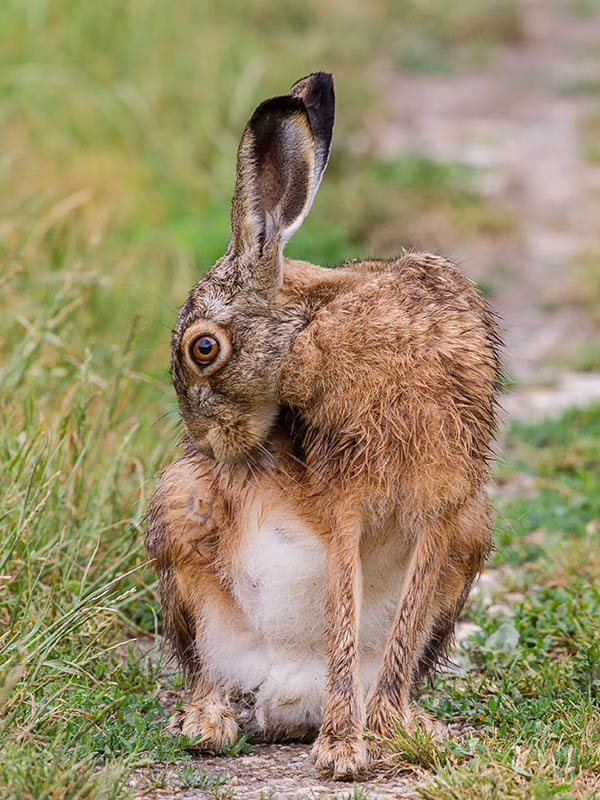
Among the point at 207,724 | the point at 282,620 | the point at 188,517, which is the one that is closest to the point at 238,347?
the point at 188,517

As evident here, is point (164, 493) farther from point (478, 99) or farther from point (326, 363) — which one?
point (478, 99)

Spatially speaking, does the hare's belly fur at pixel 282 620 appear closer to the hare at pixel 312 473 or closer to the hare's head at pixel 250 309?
the hare at pixel 312 473

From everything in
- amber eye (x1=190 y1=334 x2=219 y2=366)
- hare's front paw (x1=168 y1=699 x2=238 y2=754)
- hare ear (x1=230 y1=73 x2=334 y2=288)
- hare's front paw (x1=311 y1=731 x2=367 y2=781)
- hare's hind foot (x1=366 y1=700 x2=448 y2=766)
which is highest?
hare ear (x1=230 y1=73 x2=334 y2=288)

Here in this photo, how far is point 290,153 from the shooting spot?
3721 mm

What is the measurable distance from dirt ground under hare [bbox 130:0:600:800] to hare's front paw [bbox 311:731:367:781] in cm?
3

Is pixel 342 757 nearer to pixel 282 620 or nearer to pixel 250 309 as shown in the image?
pixel 282 620

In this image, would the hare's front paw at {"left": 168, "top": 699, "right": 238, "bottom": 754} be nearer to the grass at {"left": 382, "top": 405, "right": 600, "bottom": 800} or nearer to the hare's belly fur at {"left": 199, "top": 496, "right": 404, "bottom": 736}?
the hare's belly fur at {"left": 199, "top": 496, "right": 404, "bottom": 736}

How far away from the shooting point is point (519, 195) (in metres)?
11.8

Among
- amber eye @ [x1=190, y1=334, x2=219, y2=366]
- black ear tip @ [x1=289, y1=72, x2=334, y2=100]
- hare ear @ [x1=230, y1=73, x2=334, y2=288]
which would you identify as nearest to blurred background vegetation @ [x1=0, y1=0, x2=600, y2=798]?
amber eye @ [x1=190, y1=334, x2=219, y2=366]

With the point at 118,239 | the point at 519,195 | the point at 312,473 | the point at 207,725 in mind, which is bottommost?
the point at 207,725

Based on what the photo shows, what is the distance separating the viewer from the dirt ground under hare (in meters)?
3.47

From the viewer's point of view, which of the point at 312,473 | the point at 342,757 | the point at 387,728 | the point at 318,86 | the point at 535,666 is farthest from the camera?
the point at 535,666

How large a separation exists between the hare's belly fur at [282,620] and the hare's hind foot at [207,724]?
92 mm

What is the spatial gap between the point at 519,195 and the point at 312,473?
341 inches
